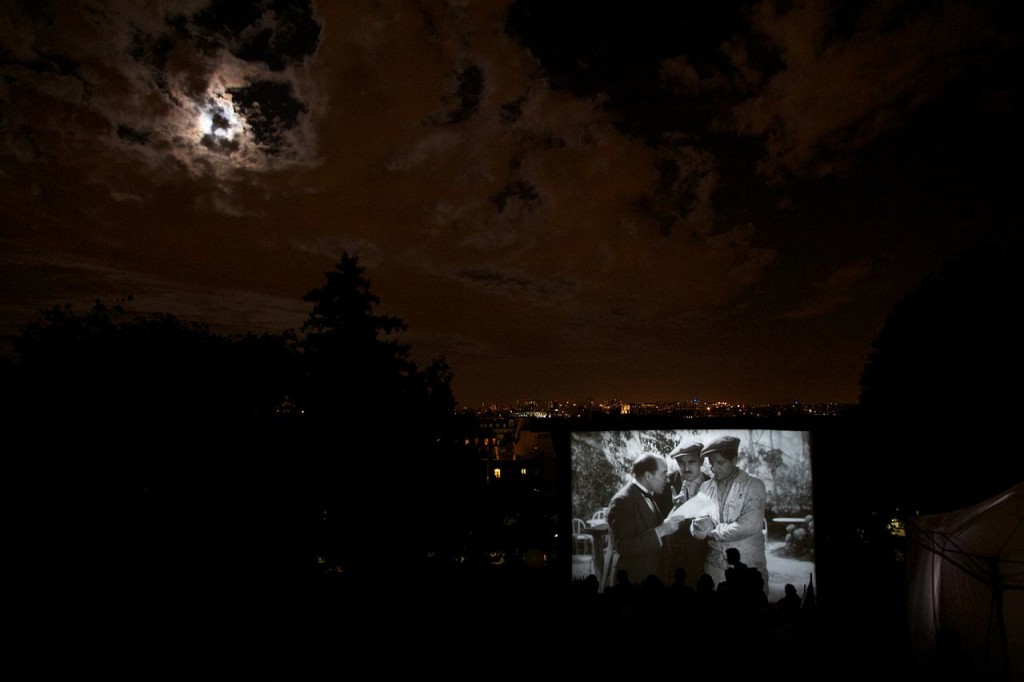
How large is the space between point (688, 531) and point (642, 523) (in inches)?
35.1

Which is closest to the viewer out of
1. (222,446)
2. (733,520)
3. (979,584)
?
(979,584)

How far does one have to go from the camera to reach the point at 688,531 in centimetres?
1001

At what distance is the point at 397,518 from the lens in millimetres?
17250

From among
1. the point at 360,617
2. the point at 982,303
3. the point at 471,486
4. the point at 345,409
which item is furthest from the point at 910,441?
the point at 345,409

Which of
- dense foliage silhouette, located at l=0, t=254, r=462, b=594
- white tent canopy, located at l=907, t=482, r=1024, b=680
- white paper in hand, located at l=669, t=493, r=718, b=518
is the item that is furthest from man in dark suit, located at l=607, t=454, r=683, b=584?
dense foliage silhouette, located at l=0, t=254, r=462, b=594

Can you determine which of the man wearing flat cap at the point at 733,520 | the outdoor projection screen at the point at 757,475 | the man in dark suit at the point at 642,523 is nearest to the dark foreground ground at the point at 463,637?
the outdoor projection screen at the point at 757,475

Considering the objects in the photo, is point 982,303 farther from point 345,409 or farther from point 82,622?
point 82,622

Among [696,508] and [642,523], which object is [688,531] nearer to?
[696,508]

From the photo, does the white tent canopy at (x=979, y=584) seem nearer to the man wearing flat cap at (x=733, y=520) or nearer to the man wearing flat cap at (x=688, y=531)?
the man wearing flat cap at (x=733, y=520)

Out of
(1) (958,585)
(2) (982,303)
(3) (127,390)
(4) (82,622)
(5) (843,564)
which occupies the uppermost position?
(2) (982,303)

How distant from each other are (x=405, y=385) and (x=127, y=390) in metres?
8.57

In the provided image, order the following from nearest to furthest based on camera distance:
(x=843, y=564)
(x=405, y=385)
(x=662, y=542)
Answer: (x=662, y=542) < (x=843, y=564) < (x=405, y=385)

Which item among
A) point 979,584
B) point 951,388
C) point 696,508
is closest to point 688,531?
point 696,508

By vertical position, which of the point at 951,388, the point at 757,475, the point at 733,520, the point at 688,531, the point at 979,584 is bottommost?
the point at 688,531
